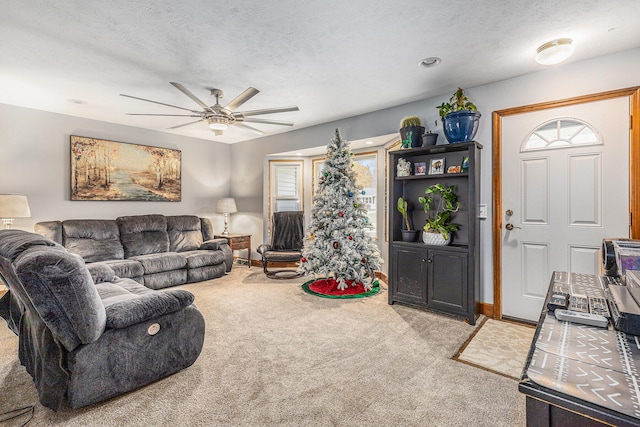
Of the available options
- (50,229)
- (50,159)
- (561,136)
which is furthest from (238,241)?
(561,136)

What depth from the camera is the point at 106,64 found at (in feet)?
9.84

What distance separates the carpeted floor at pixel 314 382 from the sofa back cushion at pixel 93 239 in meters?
1.40

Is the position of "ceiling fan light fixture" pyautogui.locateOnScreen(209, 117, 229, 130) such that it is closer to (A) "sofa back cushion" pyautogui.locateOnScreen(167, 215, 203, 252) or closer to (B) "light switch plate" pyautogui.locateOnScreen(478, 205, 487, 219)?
(A) "sofa back cushion" pyautogui.locateOnScreen(167, 215, 203, 252)

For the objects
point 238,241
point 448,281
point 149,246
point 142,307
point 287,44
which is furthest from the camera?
point 238,241

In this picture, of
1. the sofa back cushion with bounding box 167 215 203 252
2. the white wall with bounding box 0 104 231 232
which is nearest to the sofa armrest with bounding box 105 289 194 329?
the sofa back cushion with bounding box 167 215 203 252

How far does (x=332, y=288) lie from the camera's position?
14.3 ft

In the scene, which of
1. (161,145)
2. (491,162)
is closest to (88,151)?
(161,145)

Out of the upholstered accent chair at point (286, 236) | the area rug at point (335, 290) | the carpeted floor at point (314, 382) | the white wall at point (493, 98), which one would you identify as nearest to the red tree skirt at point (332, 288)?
the area rug at point (335, 290)

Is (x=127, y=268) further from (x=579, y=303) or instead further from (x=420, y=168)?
(x=579, y=303)

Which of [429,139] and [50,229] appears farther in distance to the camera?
[50,229]

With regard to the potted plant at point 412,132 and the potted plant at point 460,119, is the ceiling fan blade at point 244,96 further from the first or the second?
the potted plant at point 460,119

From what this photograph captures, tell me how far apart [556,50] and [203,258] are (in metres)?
4.92

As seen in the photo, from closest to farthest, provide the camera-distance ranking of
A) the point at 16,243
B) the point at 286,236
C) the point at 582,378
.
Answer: the point at 582,378 < the point at 16,243 < the point at 286,236

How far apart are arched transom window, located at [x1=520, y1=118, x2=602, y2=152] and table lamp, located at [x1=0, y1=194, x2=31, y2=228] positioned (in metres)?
5.78
